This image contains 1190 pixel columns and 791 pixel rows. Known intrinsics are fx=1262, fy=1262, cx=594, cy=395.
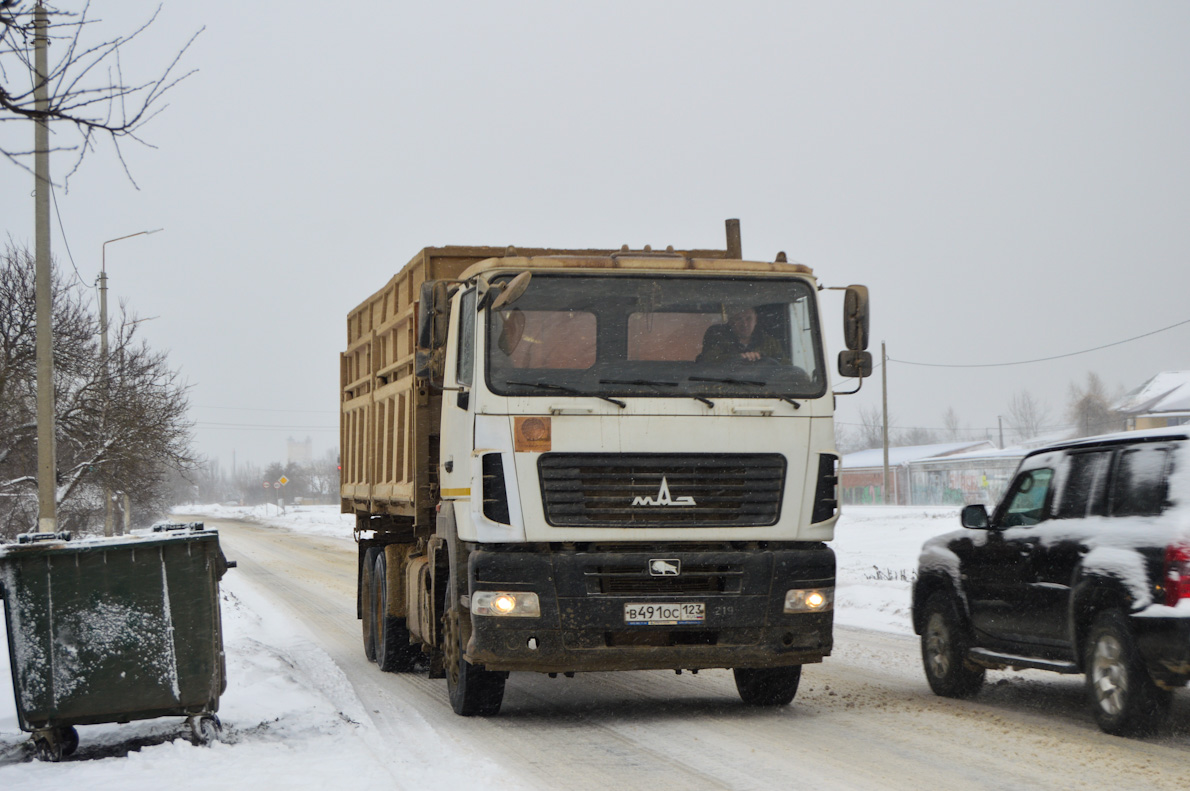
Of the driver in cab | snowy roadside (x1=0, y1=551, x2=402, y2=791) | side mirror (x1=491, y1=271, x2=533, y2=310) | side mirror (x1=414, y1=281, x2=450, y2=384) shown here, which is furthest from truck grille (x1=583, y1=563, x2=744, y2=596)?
side mirror (x1=414, y1=281, x2=450, y2=384)

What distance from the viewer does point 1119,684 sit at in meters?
6.93

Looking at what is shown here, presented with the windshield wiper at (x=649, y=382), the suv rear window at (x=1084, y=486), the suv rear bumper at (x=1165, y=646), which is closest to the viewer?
the suv rear bumper at (x=1165, y=646)

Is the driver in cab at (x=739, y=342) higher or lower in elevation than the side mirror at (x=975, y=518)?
higher

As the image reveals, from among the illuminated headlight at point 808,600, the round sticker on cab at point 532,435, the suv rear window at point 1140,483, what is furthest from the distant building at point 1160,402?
the round sticker on cab at point 532,435

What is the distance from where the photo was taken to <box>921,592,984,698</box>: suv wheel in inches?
345

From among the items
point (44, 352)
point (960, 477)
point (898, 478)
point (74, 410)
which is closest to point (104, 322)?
point (74, 410)

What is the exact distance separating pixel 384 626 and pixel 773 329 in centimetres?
509

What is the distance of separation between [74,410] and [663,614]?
70.5 feet

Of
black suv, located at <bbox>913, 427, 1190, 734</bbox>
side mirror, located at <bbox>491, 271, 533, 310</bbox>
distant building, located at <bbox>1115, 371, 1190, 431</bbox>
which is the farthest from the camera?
distant building, located at <bbox>1115, 371, 1190, 431</bbox>

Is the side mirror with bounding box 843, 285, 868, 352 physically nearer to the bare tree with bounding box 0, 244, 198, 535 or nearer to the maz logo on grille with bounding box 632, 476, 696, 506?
the maz logo on grille with bounding box 632, 476, 696, 506

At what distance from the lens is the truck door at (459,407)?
793 centimetres

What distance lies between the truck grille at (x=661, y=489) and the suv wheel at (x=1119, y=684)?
1.98 metres

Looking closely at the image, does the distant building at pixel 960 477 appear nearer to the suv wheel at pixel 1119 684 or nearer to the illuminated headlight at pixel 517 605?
the suv wheel at pixel 1119 684

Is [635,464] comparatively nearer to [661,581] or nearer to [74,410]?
[661,581]
